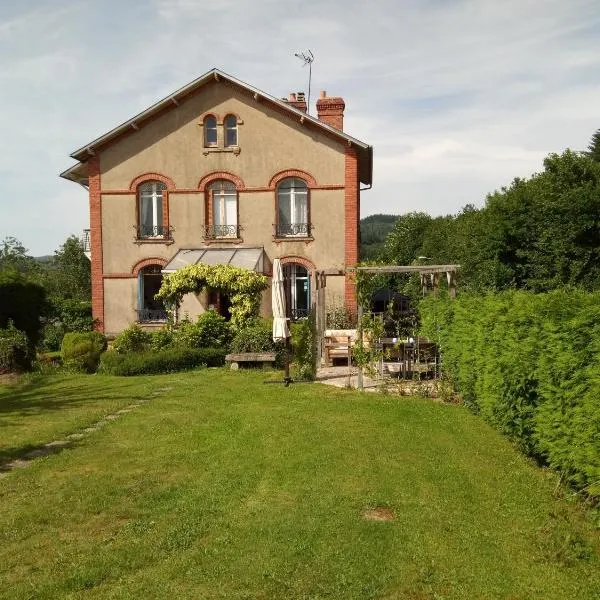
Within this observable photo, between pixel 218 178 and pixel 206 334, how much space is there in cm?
736

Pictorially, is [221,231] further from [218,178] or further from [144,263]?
[144,263]

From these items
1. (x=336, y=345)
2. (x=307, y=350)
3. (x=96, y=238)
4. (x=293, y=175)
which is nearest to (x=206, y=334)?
(x=336, y=345)

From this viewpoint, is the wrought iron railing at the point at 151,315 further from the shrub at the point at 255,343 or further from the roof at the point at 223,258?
the shrub at the point at 255,343

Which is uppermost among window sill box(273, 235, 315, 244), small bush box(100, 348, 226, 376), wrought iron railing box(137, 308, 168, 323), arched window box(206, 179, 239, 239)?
arched window box(206, 179, 239, 239)

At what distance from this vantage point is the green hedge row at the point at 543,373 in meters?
6.02

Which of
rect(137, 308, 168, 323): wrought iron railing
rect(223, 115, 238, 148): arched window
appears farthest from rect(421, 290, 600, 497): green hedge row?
rect(137, 308, 168, 323): wrought iron railing

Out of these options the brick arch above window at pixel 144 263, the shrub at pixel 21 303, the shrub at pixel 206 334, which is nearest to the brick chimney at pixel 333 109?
the brick arch above window at pixel 144 263

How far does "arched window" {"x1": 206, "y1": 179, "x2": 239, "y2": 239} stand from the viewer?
23.9 m

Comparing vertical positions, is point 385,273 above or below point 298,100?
below

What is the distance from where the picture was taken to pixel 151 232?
24125mm

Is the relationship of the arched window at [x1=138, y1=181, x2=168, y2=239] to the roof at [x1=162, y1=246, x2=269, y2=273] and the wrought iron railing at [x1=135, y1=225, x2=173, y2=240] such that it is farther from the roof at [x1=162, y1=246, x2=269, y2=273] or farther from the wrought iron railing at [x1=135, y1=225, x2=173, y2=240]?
the roof at [x1=162, y1=246, x2=269, y2=273]

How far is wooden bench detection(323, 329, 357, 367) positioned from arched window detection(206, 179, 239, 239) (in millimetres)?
7907

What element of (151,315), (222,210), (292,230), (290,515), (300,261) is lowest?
(290,515)

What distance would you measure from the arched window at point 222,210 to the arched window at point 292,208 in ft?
5.40
